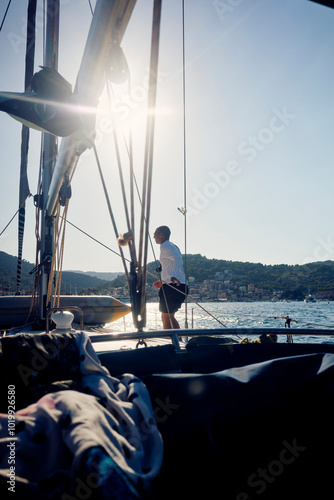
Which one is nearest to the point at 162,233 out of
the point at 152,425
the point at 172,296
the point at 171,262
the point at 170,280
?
the point at 171,262

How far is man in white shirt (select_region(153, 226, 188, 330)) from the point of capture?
3.70 m

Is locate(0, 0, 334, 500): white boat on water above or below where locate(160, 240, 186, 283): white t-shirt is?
below

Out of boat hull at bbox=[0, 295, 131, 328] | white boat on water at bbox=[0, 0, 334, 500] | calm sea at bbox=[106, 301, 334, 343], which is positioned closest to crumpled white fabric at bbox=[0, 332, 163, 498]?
white boat on water at bbox=[0, 0, 334, 500]

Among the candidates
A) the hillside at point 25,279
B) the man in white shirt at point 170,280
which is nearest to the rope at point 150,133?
the man in white shirt at point 170,280

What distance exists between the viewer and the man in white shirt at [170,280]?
370 centimetres

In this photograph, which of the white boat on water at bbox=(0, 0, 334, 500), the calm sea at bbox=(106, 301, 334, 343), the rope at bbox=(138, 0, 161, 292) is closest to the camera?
the white boat on water at bbox=(0, 0, 334, 500)

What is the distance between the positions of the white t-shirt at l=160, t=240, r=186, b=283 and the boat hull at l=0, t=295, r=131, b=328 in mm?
3128

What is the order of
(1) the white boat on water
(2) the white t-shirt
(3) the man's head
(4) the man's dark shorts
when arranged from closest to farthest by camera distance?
(1) the white boat on water < (4) the man's dark shorts < (2) the white t-shirt < (3) the man's head

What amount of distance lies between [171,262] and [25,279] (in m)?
8.67

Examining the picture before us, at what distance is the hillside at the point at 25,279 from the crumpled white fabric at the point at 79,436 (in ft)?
14.8

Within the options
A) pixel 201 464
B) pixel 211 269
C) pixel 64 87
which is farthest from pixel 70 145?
pixel 211 269

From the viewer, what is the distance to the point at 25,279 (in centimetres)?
1090

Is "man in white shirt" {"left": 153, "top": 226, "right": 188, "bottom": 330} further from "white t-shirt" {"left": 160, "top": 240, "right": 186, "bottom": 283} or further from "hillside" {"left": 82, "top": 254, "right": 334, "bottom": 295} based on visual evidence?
"hillside" {"left": 82, "top": 254, "right": 334, "bottom": 295}

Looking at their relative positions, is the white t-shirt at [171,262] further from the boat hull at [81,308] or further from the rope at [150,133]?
the boat hull at [81,308]
